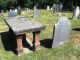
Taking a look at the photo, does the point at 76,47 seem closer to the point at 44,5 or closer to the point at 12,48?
the point at 12,48

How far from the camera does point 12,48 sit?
11500 millimetres

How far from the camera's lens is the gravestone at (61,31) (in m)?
11.0

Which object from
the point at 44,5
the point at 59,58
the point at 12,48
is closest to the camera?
the point at 59,58

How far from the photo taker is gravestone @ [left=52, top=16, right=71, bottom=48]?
433 inches

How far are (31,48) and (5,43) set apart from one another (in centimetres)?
194

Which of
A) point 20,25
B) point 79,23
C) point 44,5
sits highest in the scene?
point 20,25

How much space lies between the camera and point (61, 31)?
36.6 ft

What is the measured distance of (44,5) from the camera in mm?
46344

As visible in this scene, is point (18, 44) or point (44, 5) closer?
point (18, 44)

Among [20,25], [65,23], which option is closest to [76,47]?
[65,23]

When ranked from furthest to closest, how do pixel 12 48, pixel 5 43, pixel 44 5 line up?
pixel 44 5
pixel 5 43
pixel 12 48

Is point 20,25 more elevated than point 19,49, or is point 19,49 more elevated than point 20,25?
point 20,25

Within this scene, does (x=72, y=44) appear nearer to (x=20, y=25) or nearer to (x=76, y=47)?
(x=76, y=47)

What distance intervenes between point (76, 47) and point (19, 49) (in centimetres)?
276
